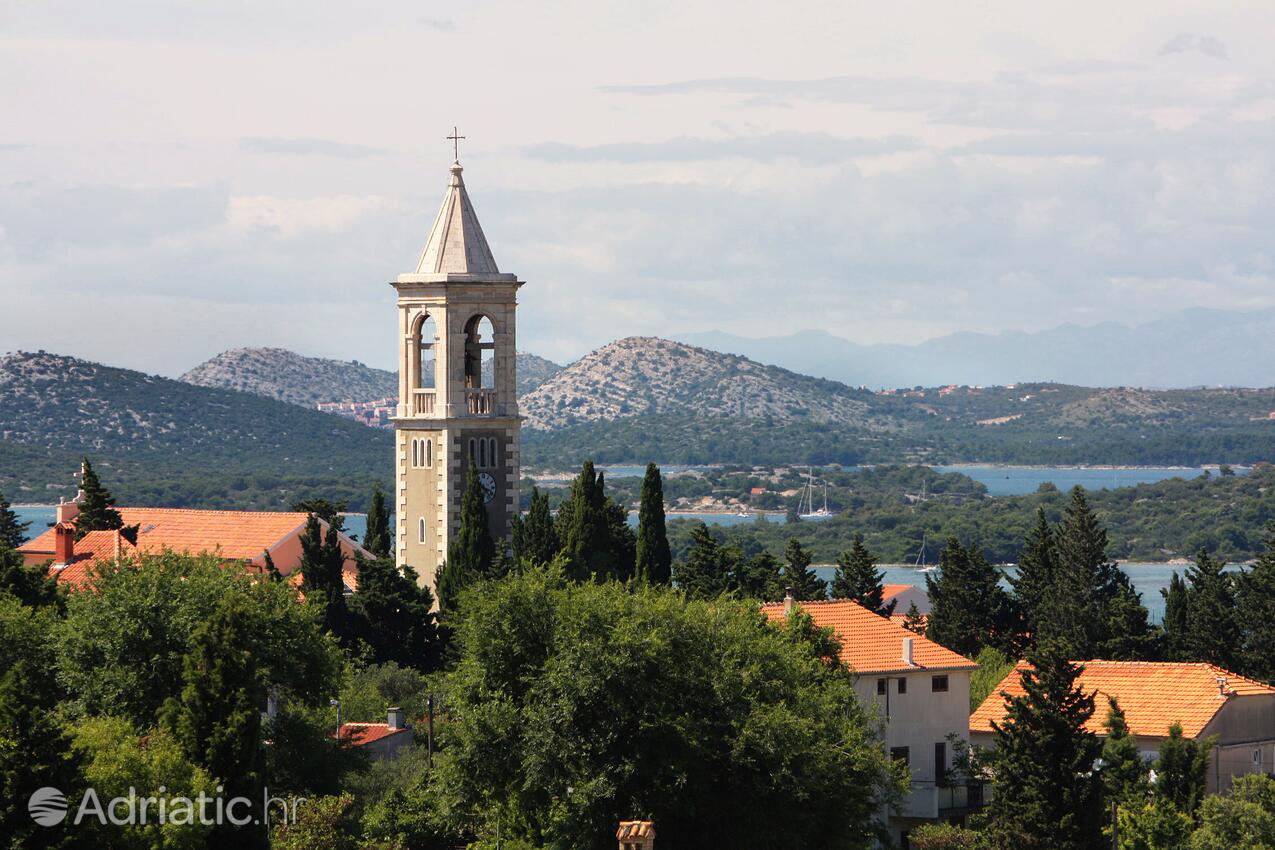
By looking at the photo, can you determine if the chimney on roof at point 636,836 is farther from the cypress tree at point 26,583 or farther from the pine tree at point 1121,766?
the cypress tree at point 26,583

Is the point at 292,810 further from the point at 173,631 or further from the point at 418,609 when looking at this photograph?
the point at 418,609

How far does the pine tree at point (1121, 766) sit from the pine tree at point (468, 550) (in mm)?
17861

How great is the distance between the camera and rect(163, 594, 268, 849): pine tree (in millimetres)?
37562

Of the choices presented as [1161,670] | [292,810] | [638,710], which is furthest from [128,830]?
[1161,670]

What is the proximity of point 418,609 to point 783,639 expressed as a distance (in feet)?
51.9

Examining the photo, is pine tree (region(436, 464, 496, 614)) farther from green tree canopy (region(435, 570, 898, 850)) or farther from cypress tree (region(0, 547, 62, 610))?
green tree canopy (region(435, 570, 898, 850))

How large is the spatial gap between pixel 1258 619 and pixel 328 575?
25065 mm

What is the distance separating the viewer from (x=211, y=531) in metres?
69.6

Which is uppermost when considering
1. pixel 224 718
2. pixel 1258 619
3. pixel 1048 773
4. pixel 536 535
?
pixel 536 535

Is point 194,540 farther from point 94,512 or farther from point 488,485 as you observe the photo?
point 488,485

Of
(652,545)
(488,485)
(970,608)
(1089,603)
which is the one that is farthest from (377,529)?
(1089,603)

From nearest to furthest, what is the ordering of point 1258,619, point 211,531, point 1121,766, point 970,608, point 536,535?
1. point 1121,766
2. point 536,535
3. point 1258,619
4. point 211,531
5. point 970,608

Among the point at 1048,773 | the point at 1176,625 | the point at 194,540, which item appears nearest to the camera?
the point at 1048,773

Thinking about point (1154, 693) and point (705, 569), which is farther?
point (705, 569)
